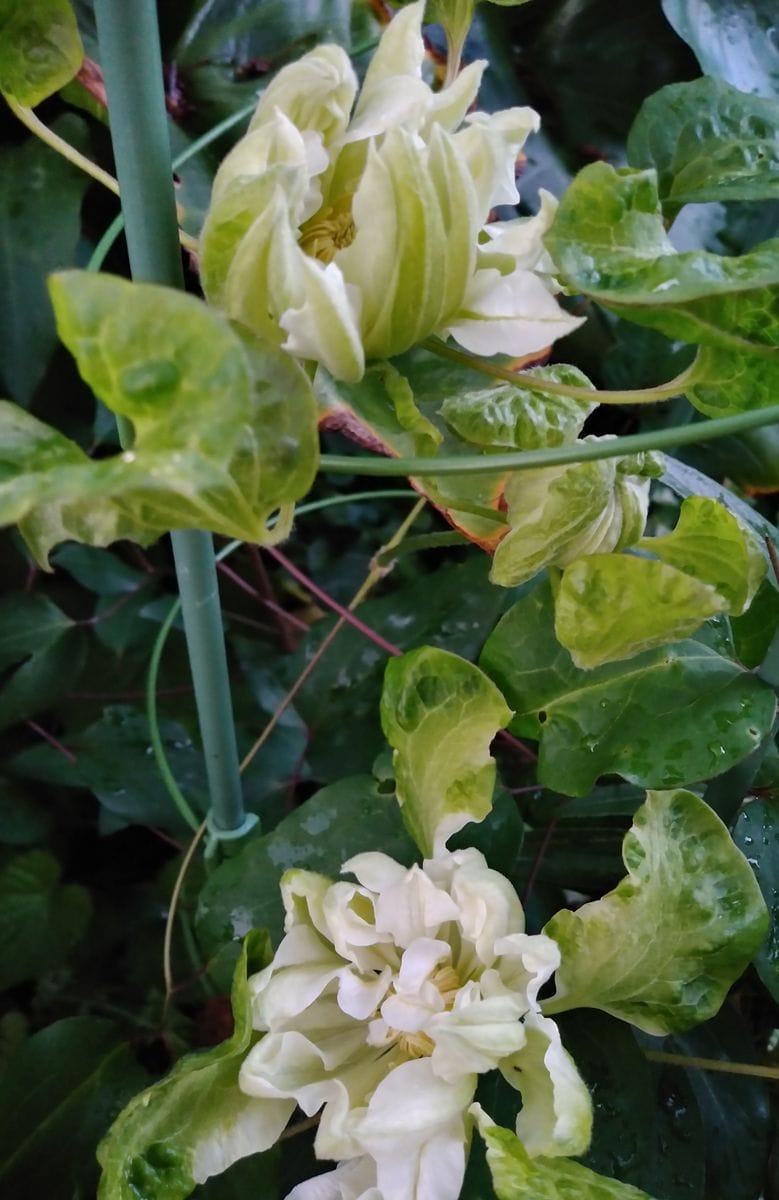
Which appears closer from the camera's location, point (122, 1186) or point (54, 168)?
point (122, 1186)

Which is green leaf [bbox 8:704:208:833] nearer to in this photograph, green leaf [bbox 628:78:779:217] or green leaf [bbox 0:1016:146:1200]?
green leaf [bbox 0:1016:146:1200]

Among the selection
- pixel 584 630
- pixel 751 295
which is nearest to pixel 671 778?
pixel 584 630

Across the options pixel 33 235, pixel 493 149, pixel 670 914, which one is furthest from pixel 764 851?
pixel 33 235

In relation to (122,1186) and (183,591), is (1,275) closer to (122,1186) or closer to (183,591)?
(183,591)

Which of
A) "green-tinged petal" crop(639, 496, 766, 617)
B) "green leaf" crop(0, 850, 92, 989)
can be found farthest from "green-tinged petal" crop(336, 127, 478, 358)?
"green leaf" crop(0, 850, 92, 989)

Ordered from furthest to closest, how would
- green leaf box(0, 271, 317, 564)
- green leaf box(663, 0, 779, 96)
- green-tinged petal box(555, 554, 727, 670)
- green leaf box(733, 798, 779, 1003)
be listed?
green leaf box(663, 0, 779, 96) → green leaf box(733, 798, 779, 1003) → green-tinged petal box(555, 554, 727, 670) → green leaf box(0, 271, 317, 564)

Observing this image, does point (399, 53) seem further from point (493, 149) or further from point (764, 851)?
point (764, 851)

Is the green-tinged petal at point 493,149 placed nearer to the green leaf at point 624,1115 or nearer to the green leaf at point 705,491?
the green leaf at point 705,491

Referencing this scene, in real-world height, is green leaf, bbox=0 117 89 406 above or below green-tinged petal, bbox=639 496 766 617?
above
